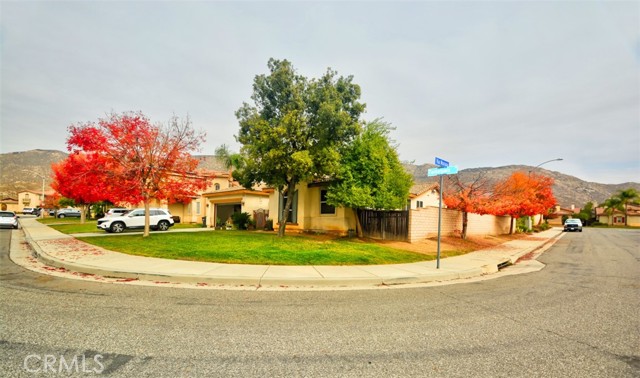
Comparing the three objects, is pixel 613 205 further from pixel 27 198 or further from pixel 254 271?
pixel 27 198

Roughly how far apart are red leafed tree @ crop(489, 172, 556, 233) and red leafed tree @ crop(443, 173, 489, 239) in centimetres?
68

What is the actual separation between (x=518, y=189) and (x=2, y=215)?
42.5 meters

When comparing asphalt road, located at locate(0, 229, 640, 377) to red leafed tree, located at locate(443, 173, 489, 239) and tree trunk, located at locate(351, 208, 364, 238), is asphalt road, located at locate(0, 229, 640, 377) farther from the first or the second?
red leafed tree, located at locate(443, 173, 489, 239)

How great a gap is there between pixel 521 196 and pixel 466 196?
857 cm

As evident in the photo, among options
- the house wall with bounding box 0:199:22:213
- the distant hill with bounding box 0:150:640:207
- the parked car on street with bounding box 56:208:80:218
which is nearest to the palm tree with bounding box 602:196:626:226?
the distant hill with bounding box 0:150:640:207

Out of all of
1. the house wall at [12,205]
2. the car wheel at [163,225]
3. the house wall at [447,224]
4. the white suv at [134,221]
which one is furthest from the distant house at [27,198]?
the house wall at [447,224]

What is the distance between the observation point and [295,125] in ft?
49.3

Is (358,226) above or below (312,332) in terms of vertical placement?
above

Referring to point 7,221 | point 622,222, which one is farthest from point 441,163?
point 622,222

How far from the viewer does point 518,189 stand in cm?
2623

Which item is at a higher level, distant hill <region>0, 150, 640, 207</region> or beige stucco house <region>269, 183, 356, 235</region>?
distant hill <region>0, 150, 640, 207</region>

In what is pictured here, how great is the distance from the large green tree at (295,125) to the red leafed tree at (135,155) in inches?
128

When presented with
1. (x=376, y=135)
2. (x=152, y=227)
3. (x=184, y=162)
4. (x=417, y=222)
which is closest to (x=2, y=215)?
(x=152, y=227)

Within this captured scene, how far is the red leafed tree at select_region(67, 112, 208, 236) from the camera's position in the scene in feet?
47.1
